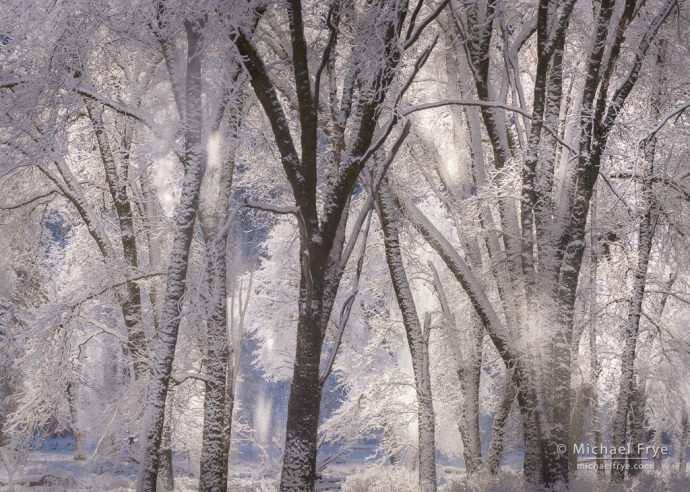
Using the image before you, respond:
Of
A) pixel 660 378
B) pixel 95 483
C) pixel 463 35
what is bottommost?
pixel 95 483

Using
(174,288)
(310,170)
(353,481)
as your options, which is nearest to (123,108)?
(174,288)

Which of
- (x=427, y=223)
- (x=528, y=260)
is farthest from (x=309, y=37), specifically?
(x=528, y=260)

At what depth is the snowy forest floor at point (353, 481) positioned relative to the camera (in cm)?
710

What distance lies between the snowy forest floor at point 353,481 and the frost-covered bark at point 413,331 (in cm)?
46

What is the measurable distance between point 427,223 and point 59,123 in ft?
16.5

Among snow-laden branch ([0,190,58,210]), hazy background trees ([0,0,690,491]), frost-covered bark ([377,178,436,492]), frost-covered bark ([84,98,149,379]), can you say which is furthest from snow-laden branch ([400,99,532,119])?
snow-laden branch ([0,190,58,210])

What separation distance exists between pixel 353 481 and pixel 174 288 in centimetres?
572

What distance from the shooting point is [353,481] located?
34.8ft

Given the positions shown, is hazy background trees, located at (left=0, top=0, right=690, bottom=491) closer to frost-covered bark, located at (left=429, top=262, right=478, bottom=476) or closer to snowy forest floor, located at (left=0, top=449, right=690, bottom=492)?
frost-covered bark, located at (left=429, top=262, right=478, bottom=476)

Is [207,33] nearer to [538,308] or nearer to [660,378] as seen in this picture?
[538,308]

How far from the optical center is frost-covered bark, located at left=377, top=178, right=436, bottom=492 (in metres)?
8.95

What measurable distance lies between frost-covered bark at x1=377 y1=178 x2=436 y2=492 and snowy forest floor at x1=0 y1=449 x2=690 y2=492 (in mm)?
456

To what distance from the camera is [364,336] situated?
55.8 feet

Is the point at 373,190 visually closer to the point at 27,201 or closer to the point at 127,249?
the point at 127,249
